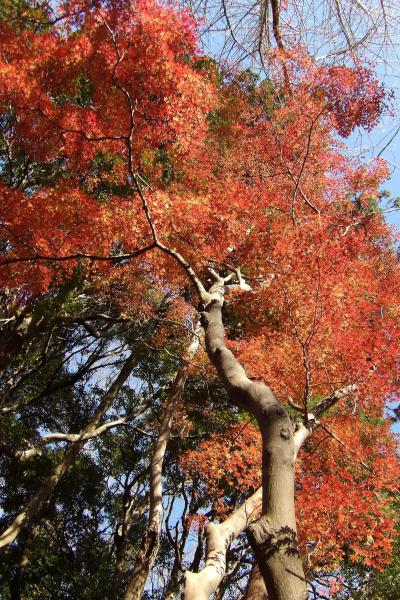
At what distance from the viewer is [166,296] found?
1375 cm

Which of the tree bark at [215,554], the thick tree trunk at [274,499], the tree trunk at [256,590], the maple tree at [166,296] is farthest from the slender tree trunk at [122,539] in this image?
the thick tree trunk at [274,499]

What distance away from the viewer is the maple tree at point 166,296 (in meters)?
9.72

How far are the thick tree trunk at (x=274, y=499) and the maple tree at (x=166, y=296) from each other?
4193 millimetres

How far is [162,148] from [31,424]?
8809mm

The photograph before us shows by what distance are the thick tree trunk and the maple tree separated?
4.19 metres

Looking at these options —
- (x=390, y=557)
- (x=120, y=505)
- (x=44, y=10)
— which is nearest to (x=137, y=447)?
(x=120, y=505)

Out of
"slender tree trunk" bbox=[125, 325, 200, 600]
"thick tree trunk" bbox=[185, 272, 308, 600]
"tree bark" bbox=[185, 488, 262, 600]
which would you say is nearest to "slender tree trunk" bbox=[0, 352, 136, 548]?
"slender tree trunk" bbox=[125, 325, 200, 600]

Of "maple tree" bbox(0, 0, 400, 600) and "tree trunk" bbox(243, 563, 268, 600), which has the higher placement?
"maple tree" bbox(0, 0, 400, 600)

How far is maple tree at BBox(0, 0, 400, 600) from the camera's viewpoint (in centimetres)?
972

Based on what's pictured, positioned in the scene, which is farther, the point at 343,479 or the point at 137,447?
the point at 137,447

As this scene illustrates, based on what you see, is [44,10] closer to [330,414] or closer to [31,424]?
[31,424]

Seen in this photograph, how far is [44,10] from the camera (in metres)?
11.6

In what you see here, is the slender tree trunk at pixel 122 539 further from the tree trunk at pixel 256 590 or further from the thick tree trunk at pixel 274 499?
the thick tree trunk at pixel 274 499

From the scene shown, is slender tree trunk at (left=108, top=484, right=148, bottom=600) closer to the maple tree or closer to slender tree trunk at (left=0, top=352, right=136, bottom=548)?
the maple tree
